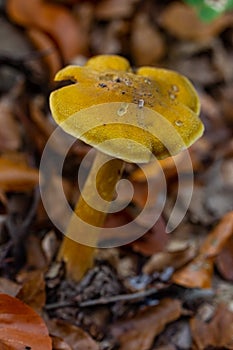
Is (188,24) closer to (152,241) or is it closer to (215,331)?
(152,241)

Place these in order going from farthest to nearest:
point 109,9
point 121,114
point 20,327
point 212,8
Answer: point 109,9, point 212,8, point 20,327, point 121,114

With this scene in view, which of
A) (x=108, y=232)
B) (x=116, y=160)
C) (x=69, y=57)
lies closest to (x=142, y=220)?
(x=108, y=232)

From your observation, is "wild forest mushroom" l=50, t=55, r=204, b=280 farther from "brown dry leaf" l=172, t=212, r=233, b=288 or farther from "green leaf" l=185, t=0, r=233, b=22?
"green leaf" l=185, t=0, r=233, b=22

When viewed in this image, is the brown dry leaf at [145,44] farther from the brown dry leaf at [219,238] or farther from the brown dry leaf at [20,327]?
the brown dry leaf at [20,327]

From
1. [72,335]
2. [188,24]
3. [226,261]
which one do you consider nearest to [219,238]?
[226,261]

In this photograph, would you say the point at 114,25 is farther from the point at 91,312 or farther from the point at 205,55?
the point at 91,312

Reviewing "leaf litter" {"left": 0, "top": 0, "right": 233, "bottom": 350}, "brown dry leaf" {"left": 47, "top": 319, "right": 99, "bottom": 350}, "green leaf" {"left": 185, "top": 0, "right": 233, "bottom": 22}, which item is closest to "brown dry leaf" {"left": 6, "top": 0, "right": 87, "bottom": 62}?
"leaf litter" {"left": 0, "top": 0, "right": 233, "bottom": 350}
